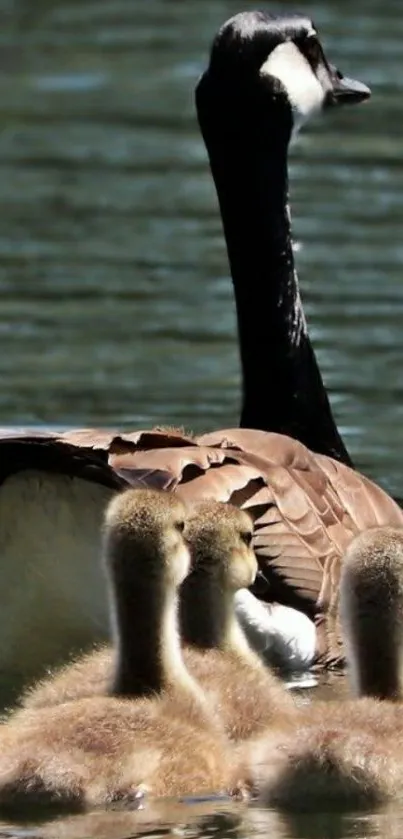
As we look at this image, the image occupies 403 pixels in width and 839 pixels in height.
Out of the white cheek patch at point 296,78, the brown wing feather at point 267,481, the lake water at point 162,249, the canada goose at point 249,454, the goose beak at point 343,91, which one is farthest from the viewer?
the lake water at point 162,249

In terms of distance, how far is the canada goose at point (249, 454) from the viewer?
342 inches

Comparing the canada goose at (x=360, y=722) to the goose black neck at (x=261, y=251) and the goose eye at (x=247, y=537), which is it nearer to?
the goose eye at (x=247, y=537)

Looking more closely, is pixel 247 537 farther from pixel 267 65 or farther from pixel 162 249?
pixel 162 249

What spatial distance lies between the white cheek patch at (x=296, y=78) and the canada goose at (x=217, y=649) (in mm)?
3304

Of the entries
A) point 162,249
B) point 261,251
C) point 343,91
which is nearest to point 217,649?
point 261,251

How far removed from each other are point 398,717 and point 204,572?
1122 mm

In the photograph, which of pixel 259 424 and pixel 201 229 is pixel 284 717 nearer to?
pixel 259 424

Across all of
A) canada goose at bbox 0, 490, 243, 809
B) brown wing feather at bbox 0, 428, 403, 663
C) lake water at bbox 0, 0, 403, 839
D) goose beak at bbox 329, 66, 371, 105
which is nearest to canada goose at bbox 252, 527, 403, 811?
lake water at bbox 0, 0, 403, 839

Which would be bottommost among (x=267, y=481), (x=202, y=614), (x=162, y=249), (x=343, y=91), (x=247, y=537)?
(x=202, y=614)

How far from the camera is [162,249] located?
51.5 ft

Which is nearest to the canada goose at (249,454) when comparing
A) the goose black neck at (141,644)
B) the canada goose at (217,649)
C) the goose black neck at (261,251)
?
the goose black neck at (261,251)

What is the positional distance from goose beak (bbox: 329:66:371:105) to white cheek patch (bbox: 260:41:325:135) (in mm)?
179

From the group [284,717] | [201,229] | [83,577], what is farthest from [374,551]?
[201,229]

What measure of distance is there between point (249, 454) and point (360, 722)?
2144 millimetres
